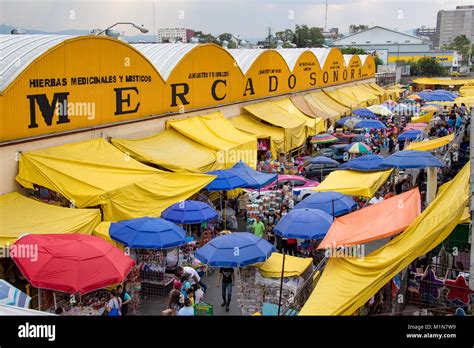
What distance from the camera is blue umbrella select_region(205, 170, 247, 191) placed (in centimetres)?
1402

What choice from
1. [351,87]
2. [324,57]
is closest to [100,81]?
[324,57]

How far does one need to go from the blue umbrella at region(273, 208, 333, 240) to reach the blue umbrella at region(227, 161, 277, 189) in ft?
10.5

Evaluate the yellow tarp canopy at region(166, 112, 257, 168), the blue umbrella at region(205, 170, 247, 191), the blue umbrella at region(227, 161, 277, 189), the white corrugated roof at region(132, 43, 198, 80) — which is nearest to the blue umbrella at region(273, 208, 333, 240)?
the blue umbrella at region(205, 170, 247, 191)

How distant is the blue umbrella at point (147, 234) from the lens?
999cm

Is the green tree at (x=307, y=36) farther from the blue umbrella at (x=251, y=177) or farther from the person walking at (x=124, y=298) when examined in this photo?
the person walking at (x=124, y=298)

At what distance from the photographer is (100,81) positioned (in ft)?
50.2

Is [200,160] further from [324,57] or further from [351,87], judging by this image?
[351,87]

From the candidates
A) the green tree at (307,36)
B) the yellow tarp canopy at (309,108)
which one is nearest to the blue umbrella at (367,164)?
the yellow tarp canopy at (309,108)

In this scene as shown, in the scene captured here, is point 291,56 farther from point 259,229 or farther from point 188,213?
point 188,213

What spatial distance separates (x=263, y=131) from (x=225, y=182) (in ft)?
30.1

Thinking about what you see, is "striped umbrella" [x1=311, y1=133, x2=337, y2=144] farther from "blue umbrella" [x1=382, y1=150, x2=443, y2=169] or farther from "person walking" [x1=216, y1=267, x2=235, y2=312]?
"person walking" [x1=216, y1=267, x2=235, y2=312]

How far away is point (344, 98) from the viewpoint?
3744 cm

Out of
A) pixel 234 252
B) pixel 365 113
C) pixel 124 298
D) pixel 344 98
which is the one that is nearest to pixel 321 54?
pixel 344 98

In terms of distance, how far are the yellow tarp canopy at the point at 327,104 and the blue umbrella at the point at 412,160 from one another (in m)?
16.5
